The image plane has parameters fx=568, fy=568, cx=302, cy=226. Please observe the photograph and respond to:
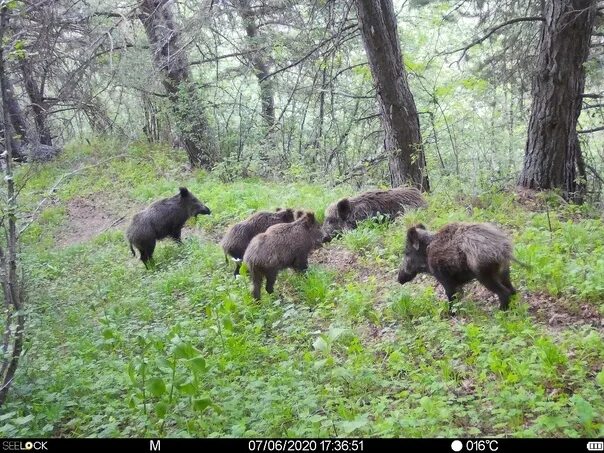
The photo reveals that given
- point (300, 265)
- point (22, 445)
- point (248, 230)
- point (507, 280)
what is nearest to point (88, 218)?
point (248, 230)

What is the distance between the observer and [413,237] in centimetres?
699

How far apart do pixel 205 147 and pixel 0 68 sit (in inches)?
487

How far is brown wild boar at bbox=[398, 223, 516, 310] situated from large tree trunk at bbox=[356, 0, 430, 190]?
169 inches

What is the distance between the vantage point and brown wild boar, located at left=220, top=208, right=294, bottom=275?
29.4ft

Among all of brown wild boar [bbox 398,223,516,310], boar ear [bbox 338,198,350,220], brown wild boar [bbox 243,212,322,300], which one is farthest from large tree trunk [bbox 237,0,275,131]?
brown wild boar [bbox 398,223,516,310]

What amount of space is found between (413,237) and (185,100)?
1244cm

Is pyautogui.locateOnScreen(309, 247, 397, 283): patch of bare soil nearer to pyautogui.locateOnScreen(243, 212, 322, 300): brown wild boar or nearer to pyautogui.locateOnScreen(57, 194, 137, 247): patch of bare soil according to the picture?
pyautogui.locateOnScreen(243, 212, 322, 300): brown wild boar

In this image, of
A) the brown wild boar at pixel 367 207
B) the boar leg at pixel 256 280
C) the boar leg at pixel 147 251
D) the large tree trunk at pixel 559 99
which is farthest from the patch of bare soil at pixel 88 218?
the large tree trunk at pixel 559 99

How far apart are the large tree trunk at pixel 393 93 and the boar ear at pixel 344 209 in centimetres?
185

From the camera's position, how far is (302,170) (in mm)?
14625

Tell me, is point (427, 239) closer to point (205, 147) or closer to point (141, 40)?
point (205, 147)

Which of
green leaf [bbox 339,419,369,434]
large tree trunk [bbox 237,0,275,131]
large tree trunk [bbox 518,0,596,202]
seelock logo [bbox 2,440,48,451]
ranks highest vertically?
large tree trunk [bbox 237,0,275,131]

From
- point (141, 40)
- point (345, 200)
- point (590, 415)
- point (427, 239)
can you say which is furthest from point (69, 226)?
point (590, 415)

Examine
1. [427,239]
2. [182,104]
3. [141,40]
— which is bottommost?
[427,239]
